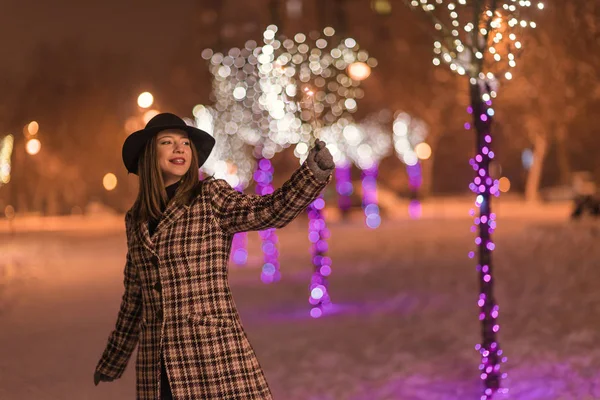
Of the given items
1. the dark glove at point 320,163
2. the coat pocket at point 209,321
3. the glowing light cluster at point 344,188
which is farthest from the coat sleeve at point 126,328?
the glowing light cluster at point 344,188

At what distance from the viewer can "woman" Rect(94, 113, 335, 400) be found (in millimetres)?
3816

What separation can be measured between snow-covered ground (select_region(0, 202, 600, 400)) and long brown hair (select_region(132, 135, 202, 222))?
3.15 meters

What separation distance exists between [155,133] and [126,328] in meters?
0.98

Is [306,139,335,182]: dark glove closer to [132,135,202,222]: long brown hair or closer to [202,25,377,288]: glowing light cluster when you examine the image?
[132,135,202,222]: long brown hair

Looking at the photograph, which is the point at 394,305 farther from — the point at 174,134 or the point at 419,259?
the point at 174,134

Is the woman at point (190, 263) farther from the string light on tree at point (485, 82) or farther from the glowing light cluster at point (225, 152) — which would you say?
the glowing light cluster at point (225, 152)

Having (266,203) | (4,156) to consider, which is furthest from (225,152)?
(266,203)

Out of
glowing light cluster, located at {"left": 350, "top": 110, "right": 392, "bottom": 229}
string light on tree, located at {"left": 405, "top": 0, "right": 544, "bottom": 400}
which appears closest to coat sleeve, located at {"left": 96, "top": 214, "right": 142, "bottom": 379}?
string light on tree, located at {"left": 405, "top": 0, "right": 544, "bottom": 400}

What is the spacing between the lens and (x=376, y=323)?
10.2 metres

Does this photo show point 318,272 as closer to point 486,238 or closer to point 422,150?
point 486,238

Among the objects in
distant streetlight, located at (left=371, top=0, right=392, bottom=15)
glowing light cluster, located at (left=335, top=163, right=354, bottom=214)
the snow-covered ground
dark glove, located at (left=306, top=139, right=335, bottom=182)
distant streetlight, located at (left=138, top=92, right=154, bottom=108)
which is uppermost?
distant streetlight, located at (left=371, top=0, right=392, bottom=15)

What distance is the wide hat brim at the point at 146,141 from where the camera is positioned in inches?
163

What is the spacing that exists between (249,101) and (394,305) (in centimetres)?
719

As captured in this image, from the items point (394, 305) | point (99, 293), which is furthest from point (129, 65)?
point (394, 305)
